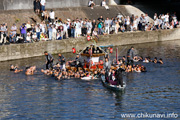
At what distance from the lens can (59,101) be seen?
3033 cm

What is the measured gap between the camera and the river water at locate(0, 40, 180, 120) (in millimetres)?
27750

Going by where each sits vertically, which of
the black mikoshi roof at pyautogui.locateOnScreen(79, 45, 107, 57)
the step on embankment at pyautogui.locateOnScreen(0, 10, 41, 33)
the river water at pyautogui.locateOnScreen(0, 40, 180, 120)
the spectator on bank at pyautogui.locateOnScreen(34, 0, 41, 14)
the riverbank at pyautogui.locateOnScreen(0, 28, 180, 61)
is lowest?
the river water at pyautogui.locateOnScreen(0, 40, 180, 120)

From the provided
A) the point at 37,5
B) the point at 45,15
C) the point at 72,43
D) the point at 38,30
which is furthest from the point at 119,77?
the point at 37,5

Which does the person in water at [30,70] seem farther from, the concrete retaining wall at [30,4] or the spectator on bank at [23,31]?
the concrete retaining wall at [30,4]

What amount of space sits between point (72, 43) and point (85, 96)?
19.4m

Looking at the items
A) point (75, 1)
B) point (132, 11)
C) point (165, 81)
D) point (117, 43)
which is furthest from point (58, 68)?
point (132, 11)

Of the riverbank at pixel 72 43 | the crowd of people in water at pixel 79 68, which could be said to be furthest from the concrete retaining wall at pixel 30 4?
the crowd of people in water at pixel 79 68

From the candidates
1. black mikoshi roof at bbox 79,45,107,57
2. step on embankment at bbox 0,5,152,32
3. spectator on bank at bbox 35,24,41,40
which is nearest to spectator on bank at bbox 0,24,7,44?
spectator on bank at bbox 35,24,41,40

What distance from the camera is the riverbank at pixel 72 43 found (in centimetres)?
4504

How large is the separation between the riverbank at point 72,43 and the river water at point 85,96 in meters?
3.79

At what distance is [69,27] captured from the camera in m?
50.6

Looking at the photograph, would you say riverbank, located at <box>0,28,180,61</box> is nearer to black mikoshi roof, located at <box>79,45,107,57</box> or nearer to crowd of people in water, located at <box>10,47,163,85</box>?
crowd of people in water, located at <box>10,47,163,85</box>

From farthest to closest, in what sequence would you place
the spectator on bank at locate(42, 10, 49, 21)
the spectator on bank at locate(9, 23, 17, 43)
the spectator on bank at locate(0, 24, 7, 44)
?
the spectator on bank at locate(42, 10, 49, 21) → the spectator on bank at locate(9, 23, 17, 43) → the spectator on bank at locate(0, 24, 7, 44)

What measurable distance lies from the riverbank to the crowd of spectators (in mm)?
702
